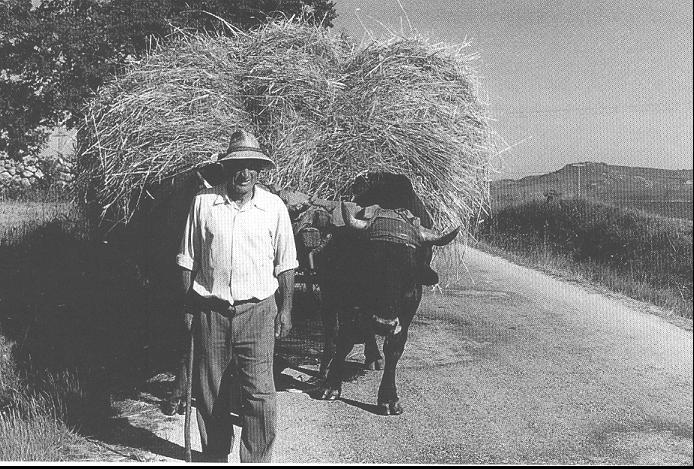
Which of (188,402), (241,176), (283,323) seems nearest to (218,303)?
(283,323)

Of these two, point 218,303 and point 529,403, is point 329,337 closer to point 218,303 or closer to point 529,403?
point 529,403

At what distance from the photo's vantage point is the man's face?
3.59m

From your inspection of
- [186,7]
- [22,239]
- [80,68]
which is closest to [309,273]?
[22,239]

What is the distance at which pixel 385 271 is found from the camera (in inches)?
173

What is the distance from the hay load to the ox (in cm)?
46

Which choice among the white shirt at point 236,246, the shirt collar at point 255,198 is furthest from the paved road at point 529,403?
the shirt collar at point 255,198

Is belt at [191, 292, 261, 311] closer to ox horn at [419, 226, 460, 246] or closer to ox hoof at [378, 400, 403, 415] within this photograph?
ox horn at [419, 226, 460, 246]

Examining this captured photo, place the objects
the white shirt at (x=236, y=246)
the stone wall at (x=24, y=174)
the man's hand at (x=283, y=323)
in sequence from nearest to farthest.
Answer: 1. the white shirt at (x=236, y=246)
2. the man's hand at (x=283, y=323)
3. the stone wall at (x=24, y=174)

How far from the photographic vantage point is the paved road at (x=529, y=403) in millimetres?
3729

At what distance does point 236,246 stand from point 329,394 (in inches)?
80.9

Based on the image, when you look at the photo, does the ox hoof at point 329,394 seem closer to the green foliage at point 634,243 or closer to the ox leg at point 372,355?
the ox leg at point 372,355

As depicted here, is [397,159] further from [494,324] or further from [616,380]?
[494,324]

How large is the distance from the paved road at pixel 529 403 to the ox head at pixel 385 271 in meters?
0.73

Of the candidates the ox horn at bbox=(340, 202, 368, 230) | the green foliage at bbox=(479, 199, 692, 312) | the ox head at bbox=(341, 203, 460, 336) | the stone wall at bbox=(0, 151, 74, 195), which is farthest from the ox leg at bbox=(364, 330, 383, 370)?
the stone wall at bbox=(0, 151, 74, 195)
